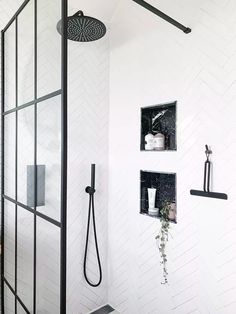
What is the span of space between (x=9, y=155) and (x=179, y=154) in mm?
1131

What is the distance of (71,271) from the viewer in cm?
200

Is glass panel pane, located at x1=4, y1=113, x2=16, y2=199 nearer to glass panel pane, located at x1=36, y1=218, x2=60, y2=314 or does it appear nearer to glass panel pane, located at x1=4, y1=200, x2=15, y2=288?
glass panel pane, located at x1=4, y1=200, x2=15, y2=288

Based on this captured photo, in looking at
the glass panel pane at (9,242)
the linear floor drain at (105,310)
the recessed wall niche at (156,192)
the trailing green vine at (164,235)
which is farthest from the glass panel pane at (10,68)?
the linear floor drain at (105,310)

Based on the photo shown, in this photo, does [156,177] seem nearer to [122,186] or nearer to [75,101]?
[122,186]

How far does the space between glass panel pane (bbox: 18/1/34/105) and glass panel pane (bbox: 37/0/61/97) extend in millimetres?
105

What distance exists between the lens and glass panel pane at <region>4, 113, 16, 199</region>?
1.71 metres

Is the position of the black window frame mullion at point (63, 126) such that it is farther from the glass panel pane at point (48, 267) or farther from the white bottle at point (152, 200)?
the white bottle at point (152, 200)

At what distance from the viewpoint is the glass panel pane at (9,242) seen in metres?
1.70

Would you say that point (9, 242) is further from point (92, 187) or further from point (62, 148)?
point (62, 148)

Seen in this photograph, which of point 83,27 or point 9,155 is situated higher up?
point 83,27

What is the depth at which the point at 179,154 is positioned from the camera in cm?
164

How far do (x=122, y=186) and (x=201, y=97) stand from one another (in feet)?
3.00

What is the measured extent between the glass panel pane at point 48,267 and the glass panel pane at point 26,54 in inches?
29.5

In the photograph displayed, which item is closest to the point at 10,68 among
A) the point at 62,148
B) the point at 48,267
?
the point at 62,148
